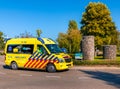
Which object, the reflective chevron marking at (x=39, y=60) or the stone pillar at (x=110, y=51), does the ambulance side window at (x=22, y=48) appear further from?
the stone pillar at (x=110, y=51)

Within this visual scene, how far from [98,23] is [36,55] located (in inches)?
1118

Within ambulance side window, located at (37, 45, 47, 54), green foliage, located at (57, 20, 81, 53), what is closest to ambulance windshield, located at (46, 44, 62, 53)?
ambulance side window, located at (37, 45, 47, 54)

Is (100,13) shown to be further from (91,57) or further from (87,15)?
(91,57)

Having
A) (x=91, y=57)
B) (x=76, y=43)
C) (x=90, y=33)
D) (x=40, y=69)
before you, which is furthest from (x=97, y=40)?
(x=40, y=69)

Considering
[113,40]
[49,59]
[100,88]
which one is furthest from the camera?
[113,40]

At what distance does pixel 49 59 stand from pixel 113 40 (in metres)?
38.6

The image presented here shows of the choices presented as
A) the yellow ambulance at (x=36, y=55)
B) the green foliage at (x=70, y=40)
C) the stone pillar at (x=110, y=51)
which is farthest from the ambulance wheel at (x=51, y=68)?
the green foliage at (x=70, y=40)

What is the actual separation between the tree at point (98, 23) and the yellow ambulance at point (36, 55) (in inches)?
1033

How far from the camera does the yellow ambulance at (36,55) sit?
22281 millimetres

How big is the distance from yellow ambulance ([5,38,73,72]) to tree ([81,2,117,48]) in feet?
86.1

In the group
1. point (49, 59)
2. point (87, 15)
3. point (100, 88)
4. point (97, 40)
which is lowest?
point (100, 88)

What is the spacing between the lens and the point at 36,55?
76.1ft

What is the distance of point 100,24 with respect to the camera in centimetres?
5022

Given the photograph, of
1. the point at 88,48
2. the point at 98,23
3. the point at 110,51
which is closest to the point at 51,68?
the point at 88,48
